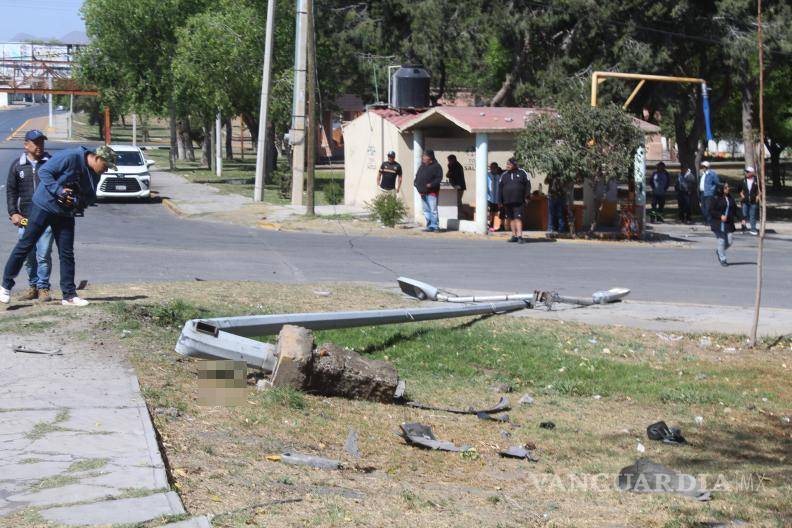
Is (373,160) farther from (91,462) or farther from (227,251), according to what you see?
(91,462)

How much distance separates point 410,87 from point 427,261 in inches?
430

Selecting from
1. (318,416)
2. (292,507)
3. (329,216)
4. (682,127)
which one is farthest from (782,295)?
(682,127)

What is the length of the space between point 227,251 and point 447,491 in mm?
13445

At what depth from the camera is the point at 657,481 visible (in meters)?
6.81

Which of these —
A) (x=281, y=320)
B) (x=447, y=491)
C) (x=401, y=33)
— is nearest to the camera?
(x=447, y=491)

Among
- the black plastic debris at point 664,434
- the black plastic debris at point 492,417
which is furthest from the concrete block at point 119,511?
the black plastic debris at point 664,434

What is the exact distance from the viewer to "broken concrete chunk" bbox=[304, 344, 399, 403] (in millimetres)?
8234

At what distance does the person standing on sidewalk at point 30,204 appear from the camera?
419 inches

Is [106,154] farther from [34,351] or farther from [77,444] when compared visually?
[77,444]

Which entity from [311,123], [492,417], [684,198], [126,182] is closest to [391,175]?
[311,123]

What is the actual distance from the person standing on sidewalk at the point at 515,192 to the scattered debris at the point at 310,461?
16473 millimetres

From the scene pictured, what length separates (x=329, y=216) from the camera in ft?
90.0

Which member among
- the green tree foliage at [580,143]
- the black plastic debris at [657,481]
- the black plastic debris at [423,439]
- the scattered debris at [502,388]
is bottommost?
the black plastic debris at [657,481]

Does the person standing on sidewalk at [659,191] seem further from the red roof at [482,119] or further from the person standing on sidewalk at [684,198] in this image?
the red roof at [482,119]
